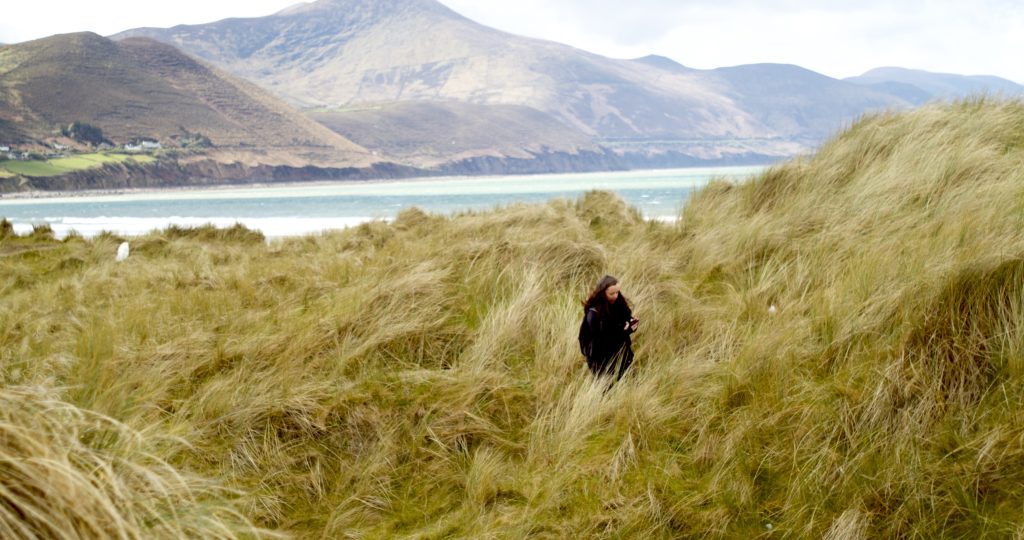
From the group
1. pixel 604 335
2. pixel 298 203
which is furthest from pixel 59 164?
pixel 604 335

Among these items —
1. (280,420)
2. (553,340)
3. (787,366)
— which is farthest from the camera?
(553,340)

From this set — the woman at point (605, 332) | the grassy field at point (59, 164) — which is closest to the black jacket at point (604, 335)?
the woman at point (605, 332)

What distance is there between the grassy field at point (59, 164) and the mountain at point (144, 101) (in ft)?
31.5

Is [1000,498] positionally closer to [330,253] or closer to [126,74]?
[330,253]

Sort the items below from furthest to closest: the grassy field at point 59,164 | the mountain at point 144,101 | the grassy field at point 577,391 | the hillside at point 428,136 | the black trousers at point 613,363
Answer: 1. the hillside at point 428,136
2. the mountain at point 144,101
3. the grassy field at point 59,164
4. the black trousers at point 613,363
5. the grassy field at point 577,391

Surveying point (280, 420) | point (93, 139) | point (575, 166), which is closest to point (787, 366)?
point (280, 420)

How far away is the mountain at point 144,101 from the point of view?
365 ft

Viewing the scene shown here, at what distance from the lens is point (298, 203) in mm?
62781

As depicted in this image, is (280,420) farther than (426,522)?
Yes

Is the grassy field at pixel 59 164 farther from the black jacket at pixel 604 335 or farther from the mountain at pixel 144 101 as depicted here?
the black jacket at pixel 604 335

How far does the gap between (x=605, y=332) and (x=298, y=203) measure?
59844 millimetres

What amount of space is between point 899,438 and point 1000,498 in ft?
1.76

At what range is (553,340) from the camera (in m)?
6.61

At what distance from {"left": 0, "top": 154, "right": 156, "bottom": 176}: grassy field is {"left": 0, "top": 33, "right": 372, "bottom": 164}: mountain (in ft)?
31.5
